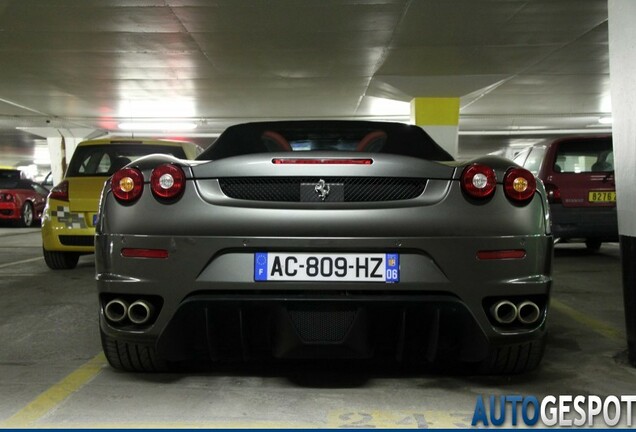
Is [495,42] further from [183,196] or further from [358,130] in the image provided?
[183,196]

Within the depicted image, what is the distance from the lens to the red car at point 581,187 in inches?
335

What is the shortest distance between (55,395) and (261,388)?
92 cm

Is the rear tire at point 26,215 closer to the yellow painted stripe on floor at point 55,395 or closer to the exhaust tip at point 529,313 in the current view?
the yellow painted stripe on floor at point 55,395

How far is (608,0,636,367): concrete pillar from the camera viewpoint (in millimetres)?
3572

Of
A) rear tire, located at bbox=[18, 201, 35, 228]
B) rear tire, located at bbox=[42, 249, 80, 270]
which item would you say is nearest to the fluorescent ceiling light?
rear tire, located at bbox=[18, 201, 35, 228]

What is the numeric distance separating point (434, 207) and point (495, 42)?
10.4 m

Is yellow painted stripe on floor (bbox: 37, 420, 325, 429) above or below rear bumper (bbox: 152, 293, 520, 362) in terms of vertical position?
below

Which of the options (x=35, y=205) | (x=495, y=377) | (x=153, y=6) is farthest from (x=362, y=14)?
(x=35, y=205)

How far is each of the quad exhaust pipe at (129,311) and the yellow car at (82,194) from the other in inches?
178

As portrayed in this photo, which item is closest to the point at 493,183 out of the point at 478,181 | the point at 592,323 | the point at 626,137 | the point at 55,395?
the point at 478,181

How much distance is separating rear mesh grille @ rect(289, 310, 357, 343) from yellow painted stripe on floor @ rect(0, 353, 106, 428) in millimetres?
1093

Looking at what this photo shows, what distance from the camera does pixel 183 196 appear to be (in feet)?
9.39

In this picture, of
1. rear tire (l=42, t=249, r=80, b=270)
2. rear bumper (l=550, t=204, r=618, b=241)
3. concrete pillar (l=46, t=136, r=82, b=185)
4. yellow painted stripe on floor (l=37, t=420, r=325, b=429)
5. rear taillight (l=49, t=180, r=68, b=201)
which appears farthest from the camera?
concrete pillar (l=46, t=136, r=82, b=185)

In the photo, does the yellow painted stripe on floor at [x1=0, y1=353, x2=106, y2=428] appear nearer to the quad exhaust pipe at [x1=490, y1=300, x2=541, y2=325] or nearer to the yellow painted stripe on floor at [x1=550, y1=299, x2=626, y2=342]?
the quad exhaust pipe at [x1=490, y1=300, x2=541, y2=325]
